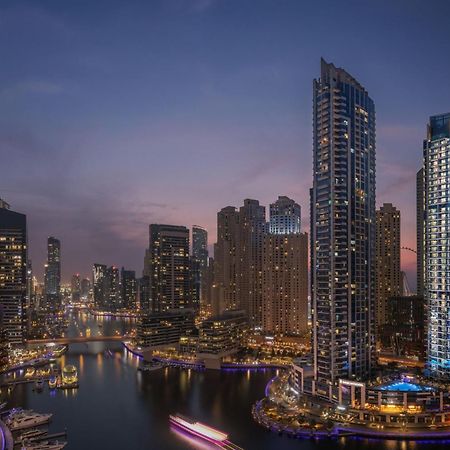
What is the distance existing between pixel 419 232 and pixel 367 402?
1306 inches

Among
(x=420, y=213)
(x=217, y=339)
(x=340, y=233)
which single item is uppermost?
(x=420, y=213)

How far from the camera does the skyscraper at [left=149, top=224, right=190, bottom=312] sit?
74750 millimetres

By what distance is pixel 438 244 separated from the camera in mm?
33469

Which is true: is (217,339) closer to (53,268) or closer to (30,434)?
(30,434)

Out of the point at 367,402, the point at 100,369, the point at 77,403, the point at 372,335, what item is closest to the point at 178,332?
the point at 100,369

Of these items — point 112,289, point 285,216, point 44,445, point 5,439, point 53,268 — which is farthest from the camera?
point 53,268

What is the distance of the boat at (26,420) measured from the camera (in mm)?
27641

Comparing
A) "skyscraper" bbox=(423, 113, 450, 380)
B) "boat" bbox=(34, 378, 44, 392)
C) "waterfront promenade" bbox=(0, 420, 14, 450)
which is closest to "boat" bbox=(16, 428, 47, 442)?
"waterfront promenade" bbox=(0, 420, 14, 450)

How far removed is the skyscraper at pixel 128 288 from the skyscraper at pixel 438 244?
93840mm

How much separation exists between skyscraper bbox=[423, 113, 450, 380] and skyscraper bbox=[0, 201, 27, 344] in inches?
1657

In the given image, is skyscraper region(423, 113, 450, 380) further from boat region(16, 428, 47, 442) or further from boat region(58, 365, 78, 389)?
boat region(58, 365, 78, 389)

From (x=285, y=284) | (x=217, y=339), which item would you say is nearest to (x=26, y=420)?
(x=217, y=339)

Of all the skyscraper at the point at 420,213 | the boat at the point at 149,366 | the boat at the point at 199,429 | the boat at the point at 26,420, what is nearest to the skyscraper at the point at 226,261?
the boat at the point at 149,366

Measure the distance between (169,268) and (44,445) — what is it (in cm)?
5061
